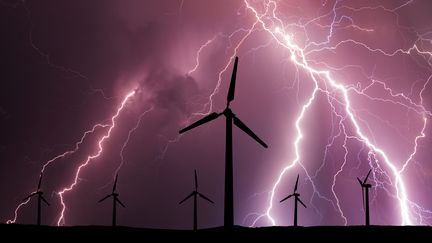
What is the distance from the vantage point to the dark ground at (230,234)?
827 inches

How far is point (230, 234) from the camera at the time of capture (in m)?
21.6

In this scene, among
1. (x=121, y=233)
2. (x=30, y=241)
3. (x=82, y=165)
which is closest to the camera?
(x=30, y=241)

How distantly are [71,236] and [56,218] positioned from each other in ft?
163

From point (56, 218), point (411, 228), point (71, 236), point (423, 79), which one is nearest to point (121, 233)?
point (71, 236)

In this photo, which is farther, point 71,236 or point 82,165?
point 82,165

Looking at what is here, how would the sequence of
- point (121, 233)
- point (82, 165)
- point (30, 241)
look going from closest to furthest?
1. point (30, 241)
2. point (121, 233)
3. point (82, 165)

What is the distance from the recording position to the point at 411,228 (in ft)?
77.0

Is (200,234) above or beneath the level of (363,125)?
beneath

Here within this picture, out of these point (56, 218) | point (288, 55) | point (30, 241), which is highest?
point (288, 55)

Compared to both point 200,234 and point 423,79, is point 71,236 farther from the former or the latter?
point 423,79

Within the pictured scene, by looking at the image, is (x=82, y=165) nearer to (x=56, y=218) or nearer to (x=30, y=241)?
(x=56, y=218)

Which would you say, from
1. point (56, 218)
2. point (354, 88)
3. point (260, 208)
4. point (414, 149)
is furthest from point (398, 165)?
point (56, 218)

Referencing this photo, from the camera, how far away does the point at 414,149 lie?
66.2m

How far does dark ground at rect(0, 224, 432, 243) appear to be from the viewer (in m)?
21.0
